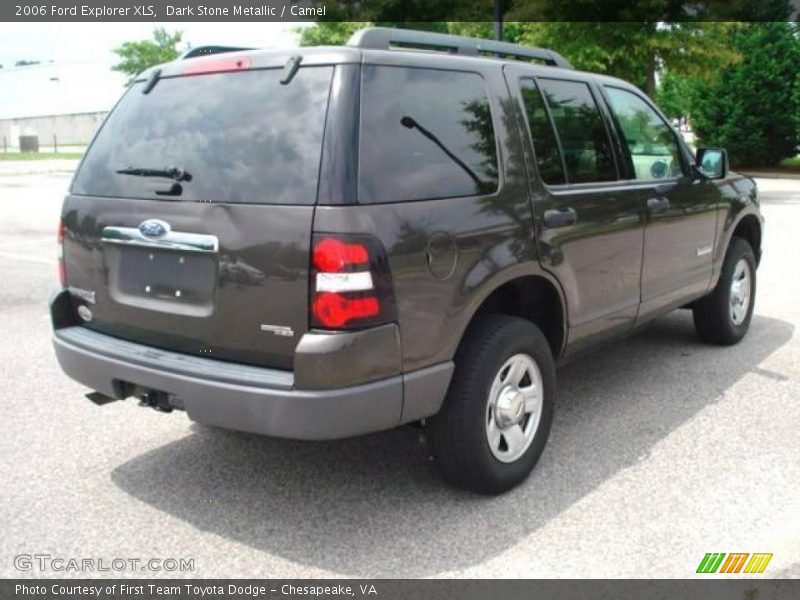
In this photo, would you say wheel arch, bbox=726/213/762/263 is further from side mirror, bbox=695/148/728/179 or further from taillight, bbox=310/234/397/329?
taillight, bbox=310/234/397/329

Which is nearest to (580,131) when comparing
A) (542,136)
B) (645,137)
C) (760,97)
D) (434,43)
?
(542,136)

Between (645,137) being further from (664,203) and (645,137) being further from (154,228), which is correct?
(154,228)

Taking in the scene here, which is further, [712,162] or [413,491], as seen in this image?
[712,162]

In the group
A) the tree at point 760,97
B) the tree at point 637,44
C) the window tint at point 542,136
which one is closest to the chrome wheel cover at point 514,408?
the window tint at point 542,136

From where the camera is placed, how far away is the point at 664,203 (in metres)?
4.76

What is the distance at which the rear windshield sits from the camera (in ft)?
10.00

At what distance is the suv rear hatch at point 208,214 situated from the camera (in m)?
3.00

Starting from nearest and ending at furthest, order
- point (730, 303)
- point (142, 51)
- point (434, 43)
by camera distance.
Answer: point (434, 43) → point (730, 303) → point (142, 51)

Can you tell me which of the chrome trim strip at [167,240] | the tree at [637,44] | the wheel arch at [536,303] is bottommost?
the wheel arch at [536,303]

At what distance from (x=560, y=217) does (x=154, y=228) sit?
5.99 ft

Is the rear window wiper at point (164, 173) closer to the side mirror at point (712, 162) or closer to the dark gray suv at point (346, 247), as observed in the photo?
the dark gray suv at point (346, 247)

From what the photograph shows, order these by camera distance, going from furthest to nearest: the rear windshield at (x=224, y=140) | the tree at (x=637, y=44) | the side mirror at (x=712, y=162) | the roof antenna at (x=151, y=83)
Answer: the tree at (x=637, y=44)
the side mirror at (x=712, y=162)
the roof antenna at (x=151, y=83)
the rear windshield at (x=224, y=140)

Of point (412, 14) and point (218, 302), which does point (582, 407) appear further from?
point (412, 14)

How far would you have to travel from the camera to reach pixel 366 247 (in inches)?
115
